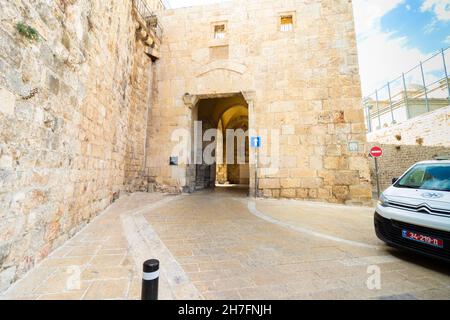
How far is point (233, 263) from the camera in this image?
86.1 inches

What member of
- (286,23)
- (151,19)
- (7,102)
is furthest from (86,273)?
(286,23)

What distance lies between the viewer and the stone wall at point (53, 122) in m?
1.70

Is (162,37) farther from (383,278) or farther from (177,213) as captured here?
(383,278)

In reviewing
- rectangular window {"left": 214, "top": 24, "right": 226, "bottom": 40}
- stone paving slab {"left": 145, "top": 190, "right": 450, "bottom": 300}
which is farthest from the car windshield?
rectangular window {"left": 214, "top": 24, "right": 226, "bottom": 40}

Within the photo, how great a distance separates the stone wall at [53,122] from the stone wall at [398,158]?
14.1 metres

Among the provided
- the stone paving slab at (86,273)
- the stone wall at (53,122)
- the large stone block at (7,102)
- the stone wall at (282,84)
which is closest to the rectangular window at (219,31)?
the stone wall at (282,84)

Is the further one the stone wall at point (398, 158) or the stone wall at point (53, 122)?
the stone wall at point (398, 158)

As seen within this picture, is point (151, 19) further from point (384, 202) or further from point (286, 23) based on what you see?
point (384, 202)

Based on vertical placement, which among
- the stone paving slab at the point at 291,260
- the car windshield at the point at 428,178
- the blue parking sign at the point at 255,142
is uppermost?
the blue parking sign at the point at 255,142

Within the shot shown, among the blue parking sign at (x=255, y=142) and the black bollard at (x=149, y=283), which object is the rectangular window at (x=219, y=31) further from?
the black bollard at (x=149, y=283)

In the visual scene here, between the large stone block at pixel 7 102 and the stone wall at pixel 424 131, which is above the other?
the stone wall at pixel 424 131

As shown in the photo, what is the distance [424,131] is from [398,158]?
6.09 ft

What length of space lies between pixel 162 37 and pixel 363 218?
366 inches
